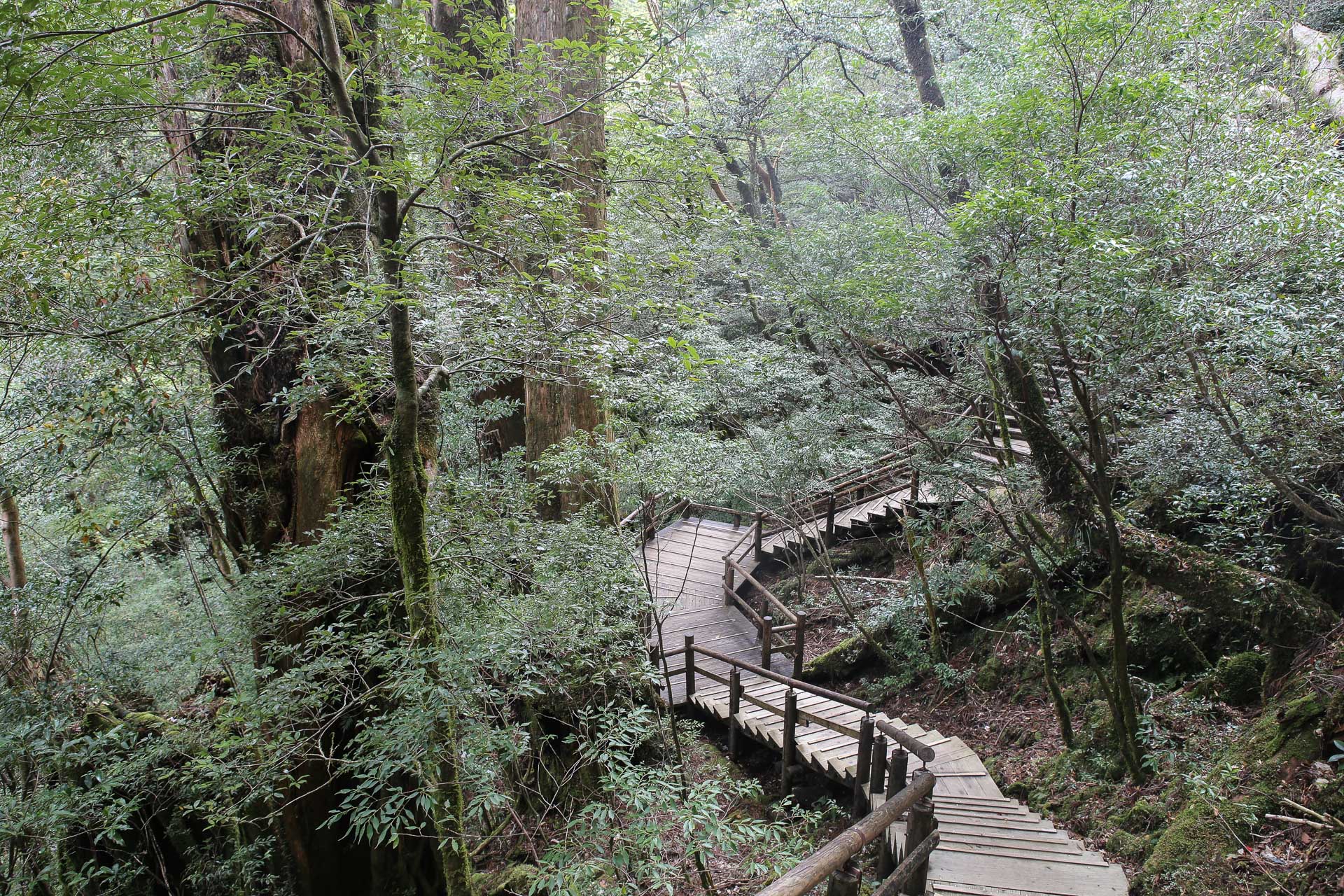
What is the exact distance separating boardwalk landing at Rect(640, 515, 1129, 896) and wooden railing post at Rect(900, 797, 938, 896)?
0.08 metres

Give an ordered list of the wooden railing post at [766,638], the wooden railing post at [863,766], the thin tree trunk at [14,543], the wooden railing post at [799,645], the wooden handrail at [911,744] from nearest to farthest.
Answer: the wooden handrail at [911,744]
the wooden railing post at [863,766]
the thin tree trunk at [14,543]
the wooden railing post at [799,645]
the wooden railing post at [766,638]

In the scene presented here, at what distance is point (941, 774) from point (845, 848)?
3.05m

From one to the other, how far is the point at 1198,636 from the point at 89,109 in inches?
335

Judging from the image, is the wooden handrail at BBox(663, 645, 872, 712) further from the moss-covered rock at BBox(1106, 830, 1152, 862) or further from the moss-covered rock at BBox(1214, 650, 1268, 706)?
the moss-covered rock at BBox(1214, 650, 1268, 706)

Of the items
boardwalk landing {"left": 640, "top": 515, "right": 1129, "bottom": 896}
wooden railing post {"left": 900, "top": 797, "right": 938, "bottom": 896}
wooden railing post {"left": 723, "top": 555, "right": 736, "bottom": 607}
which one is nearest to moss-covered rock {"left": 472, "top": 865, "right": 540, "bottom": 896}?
boardwalk landing {"left": 640, "top": 515, "right": 1129, "bottom": 896}

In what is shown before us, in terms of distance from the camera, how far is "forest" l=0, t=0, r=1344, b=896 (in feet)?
9.78

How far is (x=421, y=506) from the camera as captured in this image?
332cm

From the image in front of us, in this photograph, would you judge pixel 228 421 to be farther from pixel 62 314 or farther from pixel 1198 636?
pixel 1198 636

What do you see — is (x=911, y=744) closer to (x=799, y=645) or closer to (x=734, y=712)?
(x=734, y=712)

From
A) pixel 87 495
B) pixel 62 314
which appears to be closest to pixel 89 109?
pixel 62 314

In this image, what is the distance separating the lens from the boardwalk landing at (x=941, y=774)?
400 centimetres

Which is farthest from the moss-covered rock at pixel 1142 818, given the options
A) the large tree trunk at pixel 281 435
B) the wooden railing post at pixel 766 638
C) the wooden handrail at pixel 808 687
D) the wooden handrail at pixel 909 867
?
the large tree trunk at pixel 281 435

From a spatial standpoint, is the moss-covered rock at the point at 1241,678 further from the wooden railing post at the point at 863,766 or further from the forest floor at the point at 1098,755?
the wooden railing post at the point at 863,766

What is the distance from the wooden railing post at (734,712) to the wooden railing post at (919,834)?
354cm
